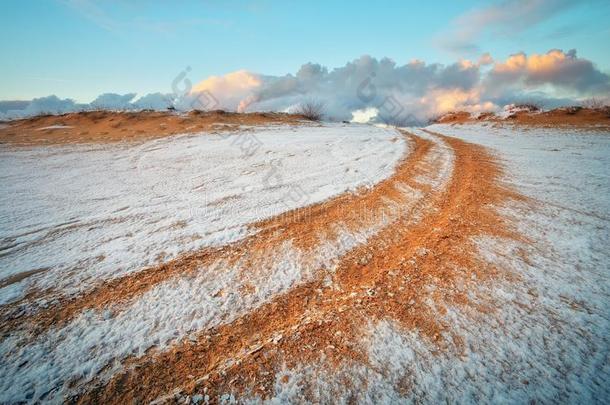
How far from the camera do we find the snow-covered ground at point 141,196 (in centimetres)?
381

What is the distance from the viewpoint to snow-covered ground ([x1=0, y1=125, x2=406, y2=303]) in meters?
3.81

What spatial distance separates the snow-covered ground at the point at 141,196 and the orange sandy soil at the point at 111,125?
2.20 meters

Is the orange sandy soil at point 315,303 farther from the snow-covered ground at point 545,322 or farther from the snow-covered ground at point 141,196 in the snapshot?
the snow-covered ground at point 141,196

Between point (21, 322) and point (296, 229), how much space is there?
132 inches

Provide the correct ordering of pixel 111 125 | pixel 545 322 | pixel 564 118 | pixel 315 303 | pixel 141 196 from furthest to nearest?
pixel 564 118
pixel 111 125
pixel 141 196
pixel 315 303
pixel 545 322

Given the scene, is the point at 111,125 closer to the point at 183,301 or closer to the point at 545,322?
the point at 183,301

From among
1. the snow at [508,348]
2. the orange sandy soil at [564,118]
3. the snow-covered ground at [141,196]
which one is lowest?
the snow-covered ground at [141,196]

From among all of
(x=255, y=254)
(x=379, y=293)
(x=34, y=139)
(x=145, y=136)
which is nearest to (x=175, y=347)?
(x=255, y=254)

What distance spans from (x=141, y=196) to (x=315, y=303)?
17.3 ft

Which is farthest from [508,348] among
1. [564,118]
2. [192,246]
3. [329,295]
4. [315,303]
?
[564,118]

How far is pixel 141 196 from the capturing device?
6223 mm

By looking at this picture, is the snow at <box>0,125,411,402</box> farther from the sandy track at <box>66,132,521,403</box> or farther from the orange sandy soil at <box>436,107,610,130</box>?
the orange sandy soil at <box>436,107,610,130</box>

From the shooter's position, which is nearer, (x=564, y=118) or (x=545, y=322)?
(x=545, y=322)

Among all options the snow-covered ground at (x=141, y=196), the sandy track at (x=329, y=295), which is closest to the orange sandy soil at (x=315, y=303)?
the sandy track at (x=329, y=295)
